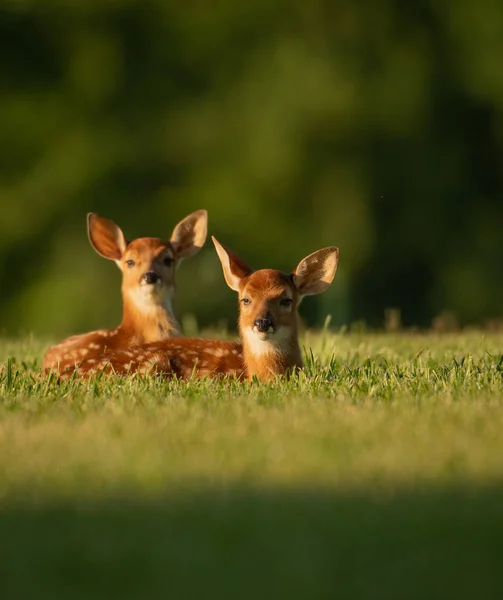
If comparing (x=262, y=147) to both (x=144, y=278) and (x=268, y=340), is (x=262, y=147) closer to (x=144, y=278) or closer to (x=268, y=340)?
(x=144, y=278)

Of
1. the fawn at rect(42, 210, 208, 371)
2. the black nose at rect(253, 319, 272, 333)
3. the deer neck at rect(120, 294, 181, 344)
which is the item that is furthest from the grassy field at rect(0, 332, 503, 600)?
the deer neck at rect(120, 294, 181, 344)

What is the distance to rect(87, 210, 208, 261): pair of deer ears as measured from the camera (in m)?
8.98

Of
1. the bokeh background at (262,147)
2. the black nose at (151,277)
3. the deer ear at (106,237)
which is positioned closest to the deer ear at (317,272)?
the black nose at (151,277)

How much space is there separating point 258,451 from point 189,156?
1371cm

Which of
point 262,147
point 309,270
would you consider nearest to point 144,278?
point 309,270

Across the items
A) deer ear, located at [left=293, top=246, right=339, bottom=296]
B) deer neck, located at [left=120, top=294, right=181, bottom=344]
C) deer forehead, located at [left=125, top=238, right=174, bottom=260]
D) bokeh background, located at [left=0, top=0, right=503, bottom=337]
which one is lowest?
deer ear, located at [left=293, top=246, right=339, bottom=296]

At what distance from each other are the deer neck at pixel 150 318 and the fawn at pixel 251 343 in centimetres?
124

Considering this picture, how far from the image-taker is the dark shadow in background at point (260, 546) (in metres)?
3.33

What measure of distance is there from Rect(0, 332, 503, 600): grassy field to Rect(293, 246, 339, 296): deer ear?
3.99ft

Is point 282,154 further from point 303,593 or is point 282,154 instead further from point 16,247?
point 303,593

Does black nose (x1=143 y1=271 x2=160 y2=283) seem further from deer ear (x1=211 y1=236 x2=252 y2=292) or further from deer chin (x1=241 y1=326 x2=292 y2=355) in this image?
deer chin (x1=241 y1=326 x2=292 y2=355)

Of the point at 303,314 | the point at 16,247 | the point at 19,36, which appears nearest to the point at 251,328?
the point at 303,314

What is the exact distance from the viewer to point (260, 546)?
3.61 m

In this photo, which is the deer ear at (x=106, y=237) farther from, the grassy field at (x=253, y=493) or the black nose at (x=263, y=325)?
the grassy field at (x=253, y=493)
